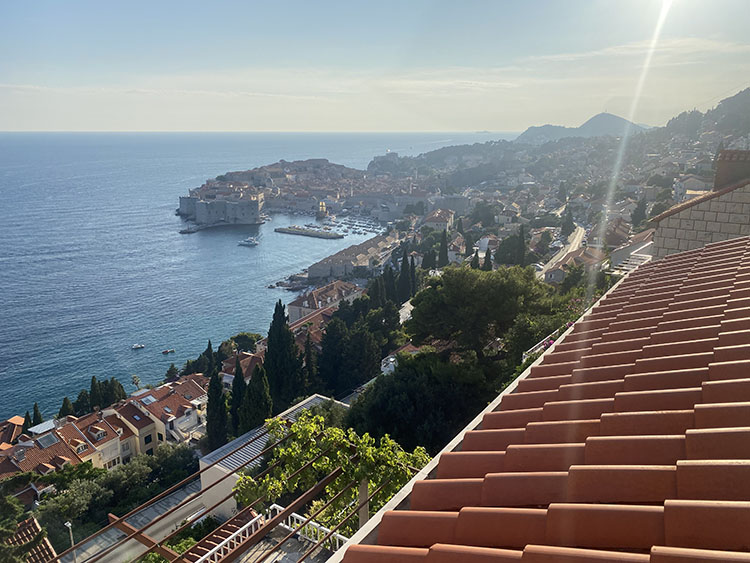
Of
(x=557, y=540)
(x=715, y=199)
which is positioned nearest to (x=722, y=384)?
(x=557, y=540)

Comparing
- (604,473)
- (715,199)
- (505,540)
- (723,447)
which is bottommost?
(505,540)

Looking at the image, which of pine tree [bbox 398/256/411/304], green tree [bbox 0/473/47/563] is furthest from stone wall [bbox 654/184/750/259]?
pine tree [bbox 398/256/411/304]

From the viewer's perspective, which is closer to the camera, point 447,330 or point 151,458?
point 447,330

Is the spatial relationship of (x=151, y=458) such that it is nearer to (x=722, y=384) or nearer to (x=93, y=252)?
(x=722, y=384)

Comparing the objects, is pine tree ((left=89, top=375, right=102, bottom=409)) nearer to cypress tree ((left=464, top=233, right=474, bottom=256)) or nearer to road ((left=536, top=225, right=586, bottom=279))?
road ((left=536, top=225, right=586, bottom=279))

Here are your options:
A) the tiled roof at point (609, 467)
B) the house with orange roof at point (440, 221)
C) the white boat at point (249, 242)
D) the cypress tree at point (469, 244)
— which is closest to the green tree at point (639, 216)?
the cypress tree at point (469, 244)

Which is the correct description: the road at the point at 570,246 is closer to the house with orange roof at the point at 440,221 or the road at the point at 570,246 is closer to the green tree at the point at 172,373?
the house with orange roof at the point at 440,221

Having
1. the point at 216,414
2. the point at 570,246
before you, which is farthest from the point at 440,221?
the point at 216,414
